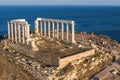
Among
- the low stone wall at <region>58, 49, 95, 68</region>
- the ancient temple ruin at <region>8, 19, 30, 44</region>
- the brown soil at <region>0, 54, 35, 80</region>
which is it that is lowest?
the brown soil at <region>0, 54, 35, 80</region>

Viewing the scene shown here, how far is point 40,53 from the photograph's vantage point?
53.3 metres


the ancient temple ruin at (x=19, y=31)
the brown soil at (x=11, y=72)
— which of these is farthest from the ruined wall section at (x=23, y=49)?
the brown soil at (x=11, y=72)

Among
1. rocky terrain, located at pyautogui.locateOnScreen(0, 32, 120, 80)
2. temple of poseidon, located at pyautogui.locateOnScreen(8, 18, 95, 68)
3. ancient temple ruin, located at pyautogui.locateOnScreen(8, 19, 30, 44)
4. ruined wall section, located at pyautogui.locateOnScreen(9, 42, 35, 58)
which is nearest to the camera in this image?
rocky terrain, located at pyautogui.locateOnScreen(0, 32, 120, 80)

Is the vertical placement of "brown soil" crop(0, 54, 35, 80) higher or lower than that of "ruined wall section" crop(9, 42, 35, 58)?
lower

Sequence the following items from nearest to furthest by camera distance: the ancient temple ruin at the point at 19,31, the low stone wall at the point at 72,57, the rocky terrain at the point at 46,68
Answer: the rocky terrain at the point at 46,68, the low stone wall at the point at 72,57, the ancient temple ruin at the point at 19,31

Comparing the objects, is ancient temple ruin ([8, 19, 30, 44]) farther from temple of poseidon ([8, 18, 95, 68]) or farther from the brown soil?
the brown soil

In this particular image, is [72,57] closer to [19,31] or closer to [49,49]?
[49,49]

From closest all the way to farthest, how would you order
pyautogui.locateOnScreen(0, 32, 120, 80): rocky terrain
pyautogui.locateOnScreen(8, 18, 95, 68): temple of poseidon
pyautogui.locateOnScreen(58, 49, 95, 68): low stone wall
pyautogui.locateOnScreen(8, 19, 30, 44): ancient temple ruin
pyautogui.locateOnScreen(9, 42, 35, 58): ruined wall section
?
1. pyautogui.locateOnScreen(0, 32, 120, 80): rocky terrain
2. pyautogui.locateOnScreen(58, 49, 95, 68): low stone wall
3. pyautogui.locateOnScreen(8, 18, 95, 68): temple of poseidon
4. pyautogui.locateOnScreen(9, 42, 35, 58): ruined wall section
5. pyautogui.locateOnScreen(8, 19, 30, 44): ancient temple ruin

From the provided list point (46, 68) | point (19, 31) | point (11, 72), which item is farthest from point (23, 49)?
point (46, 68)

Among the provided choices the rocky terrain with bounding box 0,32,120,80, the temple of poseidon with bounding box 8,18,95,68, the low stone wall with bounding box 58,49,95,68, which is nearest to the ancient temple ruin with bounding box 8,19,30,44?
the temple of poseidon with bounding box 8,18,95,68

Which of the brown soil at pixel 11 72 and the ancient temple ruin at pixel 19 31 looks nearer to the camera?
the brown soil at pixel 11 72

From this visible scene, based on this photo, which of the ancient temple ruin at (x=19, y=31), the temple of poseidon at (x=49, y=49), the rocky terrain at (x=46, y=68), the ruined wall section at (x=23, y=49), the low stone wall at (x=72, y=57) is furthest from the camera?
the ancient temple ruin at (x=19, y=31)

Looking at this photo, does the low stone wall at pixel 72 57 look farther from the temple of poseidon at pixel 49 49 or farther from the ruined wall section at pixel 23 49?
the ruined wall section at pixel 23 49

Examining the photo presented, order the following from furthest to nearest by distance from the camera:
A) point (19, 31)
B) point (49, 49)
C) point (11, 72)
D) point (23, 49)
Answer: point (19, 31) < point (23, 49) < point (49, 49) < point (11, 72)
